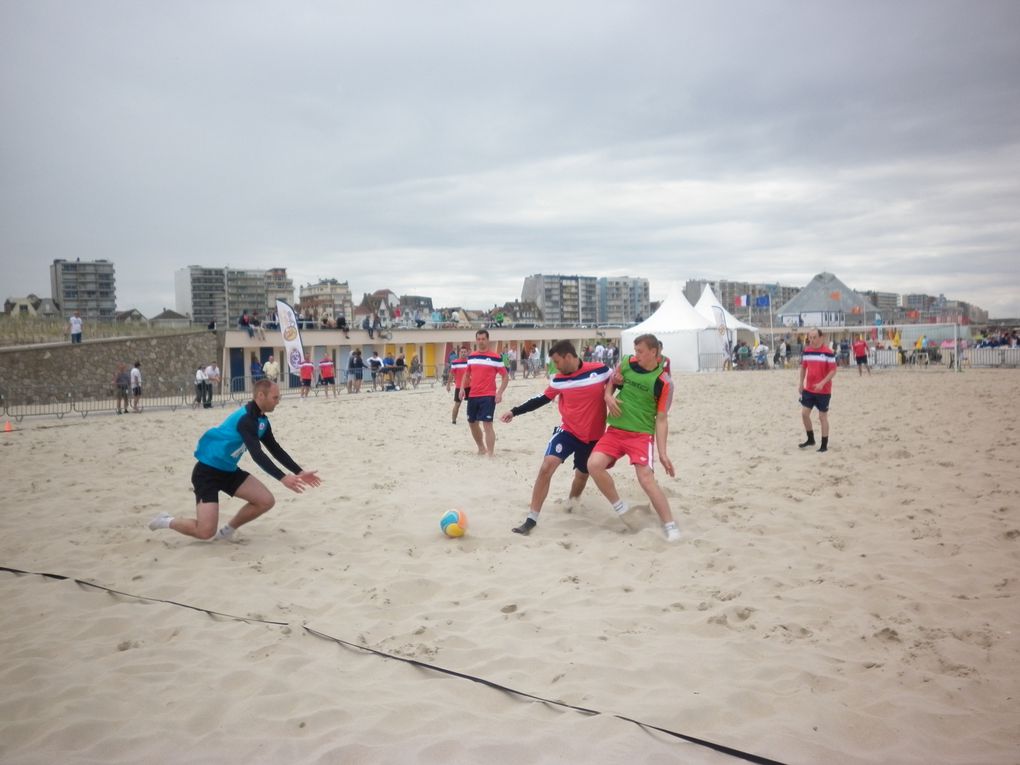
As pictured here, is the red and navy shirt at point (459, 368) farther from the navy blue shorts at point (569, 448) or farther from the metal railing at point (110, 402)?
the metal railing at point (110, 402)

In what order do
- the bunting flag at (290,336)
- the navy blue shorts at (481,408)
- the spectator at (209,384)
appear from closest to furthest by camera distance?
the navy blue shorts at (481,408), the spectator at (209,384), the bunting flag at (290,336)

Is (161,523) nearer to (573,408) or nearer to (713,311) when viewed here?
(573,408)

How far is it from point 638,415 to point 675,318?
1282 inches

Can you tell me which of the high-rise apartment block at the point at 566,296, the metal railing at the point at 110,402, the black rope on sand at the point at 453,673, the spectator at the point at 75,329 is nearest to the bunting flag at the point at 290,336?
the metal railing at the point at 110,402

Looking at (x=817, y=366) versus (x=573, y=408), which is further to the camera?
(x=817, y=366)

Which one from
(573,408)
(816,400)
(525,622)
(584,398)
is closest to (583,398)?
(584,398)

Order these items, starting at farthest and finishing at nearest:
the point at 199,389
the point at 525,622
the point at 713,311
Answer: the point at 713,311, the point at 199,389, the point at 525,622

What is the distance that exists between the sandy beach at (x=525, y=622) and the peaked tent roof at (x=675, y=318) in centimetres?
2894

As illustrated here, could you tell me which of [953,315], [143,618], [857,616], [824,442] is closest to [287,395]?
[824,442]

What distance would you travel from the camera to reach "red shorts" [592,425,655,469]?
19.7ft

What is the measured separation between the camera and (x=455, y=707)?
324 cm

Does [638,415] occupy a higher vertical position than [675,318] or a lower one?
lower

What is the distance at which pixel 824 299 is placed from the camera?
72.4 metres

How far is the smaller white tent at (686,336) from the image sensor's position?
→ 36.5 meters
